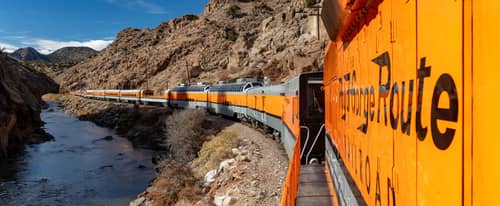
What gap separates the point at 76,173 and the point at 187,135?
7970 millimetres

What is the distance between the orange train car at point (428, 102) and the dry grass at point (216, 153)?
15949 millimetres

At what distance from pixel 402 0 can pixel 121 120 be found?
57.8 meters

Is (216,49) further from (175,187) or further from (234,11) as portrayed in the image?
(175,187)

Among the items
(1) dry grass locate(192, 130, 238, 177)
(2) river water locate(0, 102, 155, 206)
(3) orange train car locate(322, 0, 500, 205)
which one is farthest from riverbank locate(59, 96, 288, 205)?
(3) orange train car locate(322, 0, 500, 205)

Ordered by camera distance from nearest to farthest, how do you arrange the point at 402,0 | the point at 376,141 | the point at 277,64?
the point at 402,0, the point at 376,141, the point at 277,64

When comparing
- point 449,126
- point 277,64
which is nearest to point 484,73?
point 449,126

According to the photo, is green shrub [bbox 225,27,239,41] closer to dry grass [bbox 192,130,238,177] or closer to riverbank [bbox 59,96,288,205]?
riverbank [bbox 59,96,288,205]

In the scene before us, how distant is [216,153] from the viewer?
20.6 meters

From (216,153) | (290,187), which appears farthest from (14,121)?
(290,187)

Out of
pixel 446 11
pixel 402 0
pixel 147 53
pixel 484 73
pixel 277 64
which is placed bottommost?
pixel 484 73

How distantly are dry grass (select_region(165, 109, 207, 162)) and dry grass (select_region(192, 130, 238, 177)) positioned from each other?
2.05 metres

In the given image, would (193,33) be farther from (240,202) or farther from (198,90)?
(240,202)

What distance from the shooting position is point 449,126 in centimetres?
166

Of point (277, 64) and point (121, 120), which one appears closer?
point (277, 64)
